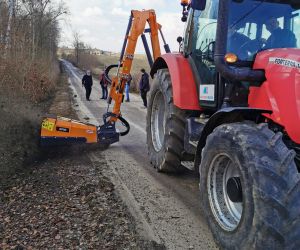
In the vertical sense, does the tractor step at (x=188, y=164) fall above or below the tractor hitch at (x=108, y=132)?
below

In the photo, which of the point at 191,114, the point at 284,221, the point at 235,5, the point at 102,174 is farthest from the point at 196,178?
the point at 284,221

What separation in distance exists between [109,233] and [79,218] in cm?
49

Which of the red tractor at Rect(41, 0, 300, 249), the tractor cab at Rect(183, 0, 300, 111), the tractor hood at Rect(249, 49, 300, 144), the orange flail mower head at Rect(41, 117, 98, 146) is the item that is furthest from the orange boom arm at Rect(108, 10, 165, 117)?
the tractor hood at Rect(249, 49, 300, 144)

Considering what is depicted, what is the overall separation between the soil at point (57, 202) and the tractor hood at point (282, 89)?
1.54 meters

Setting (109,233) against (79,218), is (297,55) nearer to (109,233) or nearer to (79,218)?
(109,233)

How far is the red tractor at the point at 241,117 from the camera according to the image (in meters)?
2.73

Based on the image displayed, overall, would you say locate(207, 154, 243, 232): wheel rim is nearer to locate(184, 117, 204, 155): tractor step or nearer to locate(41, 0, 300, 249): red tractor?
locate(41, 0, 300, 249): red tractor

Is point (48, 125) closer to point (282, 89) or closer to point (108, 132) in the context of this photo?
point (108, 132)

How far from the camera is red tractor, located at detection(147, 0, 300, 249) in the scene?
8.97ft

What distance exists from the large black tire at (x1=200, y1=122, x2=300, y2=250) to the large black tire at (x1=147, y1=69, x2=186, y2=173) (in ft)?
5.85

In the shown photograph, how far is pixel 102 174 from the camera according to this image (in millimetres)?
5742

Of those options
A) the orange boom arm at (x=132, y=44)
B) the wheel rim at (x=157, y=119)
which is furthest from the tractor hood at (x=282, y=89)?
the orange boom arm at (x=132, y=44)

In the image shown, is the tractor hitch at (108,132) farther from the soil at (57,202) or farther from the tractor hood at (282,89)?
the tractor hood at (282,89)

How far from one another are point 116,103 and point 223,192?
13.4 feet
